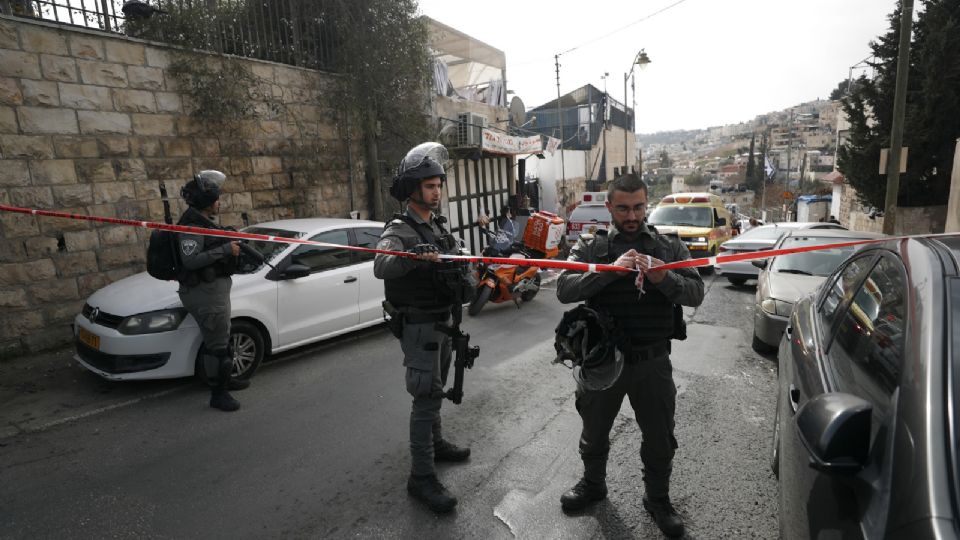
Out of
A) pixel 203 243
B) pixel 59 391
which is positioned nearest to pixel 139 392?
pixel 59 391

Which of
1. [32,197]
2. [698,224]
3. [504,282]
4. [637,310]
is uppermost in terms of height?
[32,197]

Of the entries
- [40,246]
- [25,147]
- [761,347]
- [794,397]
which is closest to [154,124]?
[25,147]

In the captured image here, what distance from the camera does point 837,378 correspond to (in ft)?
6.22

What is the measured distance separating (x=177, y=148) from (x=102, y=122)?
887mm

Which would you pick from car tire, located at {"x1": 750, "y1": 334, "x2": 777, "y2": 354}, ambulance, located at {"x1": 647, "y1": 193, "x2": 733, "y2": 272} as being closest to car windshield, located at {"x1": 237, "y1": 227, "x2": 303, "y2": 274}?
car tire, located at {"x1": 750, "y1": 334, "x2": 777, "y2": 354}

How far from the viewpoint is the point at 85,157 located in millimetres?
5973

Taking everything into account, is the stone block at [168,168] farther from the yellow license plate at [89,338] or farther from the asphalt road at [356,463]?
the asphalt road at [356,463]

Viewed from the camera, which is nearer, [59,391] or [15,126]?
[59,391]

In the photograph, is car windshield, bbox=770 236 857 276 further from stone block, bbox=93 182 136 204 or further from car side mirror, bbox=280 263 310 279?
stone block, bbox=93 182 136 204

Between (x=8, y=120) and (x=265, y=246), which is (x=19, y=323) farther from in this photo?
(x=265, y=246)

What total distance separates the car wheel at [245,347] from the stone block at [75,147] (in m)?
3.35

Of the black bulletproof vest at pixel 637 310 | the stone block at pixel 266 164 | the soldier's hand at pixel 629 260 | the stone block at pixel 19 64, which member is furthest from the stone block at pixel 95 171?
the soldier's hand at pixel 629 260

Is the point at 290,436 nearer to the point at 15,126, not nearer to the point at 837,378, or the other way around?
the point at 837,378

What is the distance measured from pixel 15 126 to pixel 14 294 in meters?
1.82
